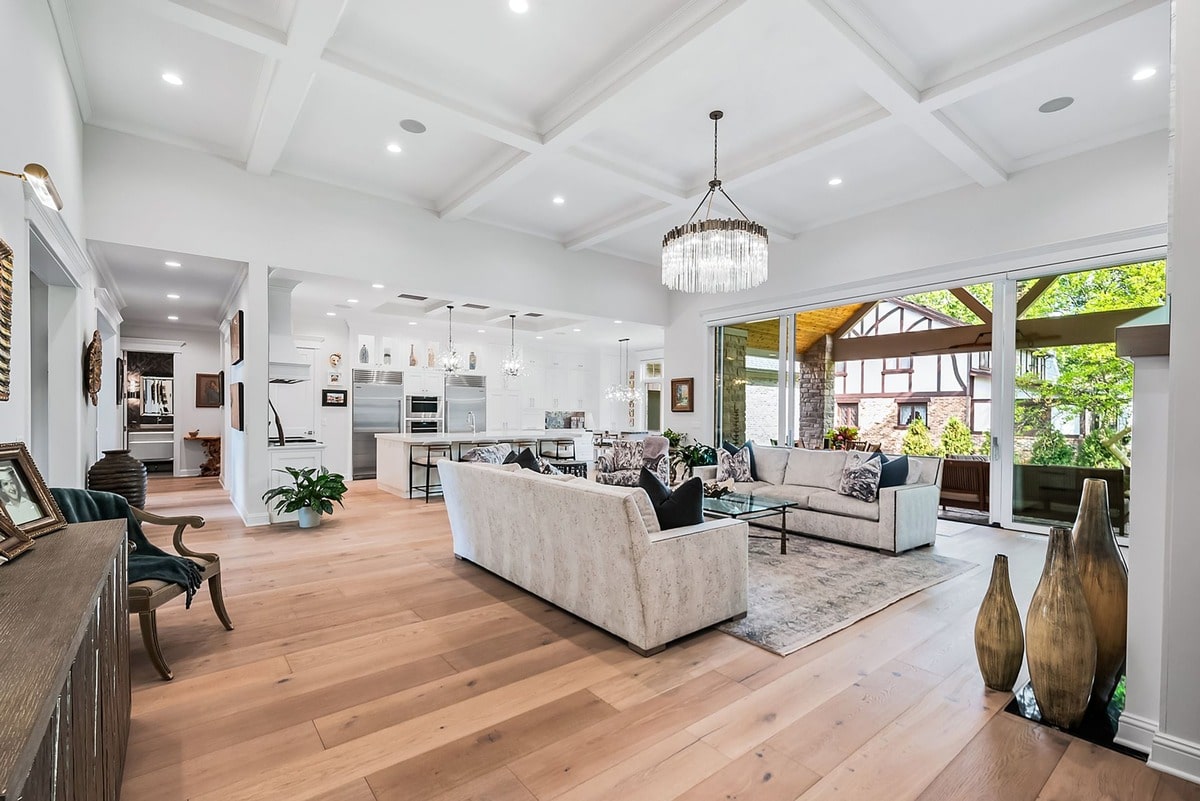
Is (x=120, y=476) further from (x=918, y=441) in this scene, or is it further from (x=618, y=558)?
(x=918, y=441)

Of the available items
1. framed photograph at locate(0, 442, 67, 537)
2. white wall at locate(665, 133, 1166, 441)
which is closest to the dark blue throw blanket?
framed photograph at locate(0, 442, 67, 537)

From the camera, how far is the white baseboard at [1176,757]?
5.85 ft

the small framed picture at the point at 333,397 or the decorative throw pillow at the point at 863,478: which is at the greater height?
the small framed picture at the point at 333,397

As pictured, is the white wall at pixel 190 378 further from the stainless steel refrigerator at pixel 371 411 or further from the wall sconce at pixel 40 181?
the wall sconce at pixel 40 181

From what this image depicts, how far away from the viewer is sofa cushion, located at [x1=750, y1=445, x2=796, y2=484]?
19.8 ft

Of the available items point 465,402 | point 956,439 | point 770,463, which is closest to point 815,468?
point 770,463

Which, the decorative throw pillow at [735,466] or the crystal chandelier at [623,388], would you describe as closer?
the decorative throw pillow at [735,466]

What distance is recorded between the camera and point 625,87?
3617 mm

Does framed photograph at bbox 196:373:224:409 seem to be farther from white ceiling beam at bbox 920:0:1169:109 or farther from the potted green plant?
white ceiling beam at bbox 920:0:1169:109

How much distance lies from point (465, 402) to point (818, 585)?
315 inches

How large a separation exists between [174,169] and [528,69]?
3.40m

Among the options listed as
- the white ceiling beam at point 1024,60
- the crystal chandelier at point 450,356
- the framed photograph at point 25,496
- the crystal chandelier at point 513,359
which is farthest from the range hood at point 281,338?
the white ceiling beam at point 1024,60

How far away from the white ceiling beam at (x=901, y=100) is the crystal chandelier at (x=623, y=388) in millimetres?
7367

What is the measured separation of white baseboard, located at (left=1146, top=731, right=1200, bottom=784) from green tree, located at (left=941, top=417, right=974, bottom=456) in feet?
17.6
